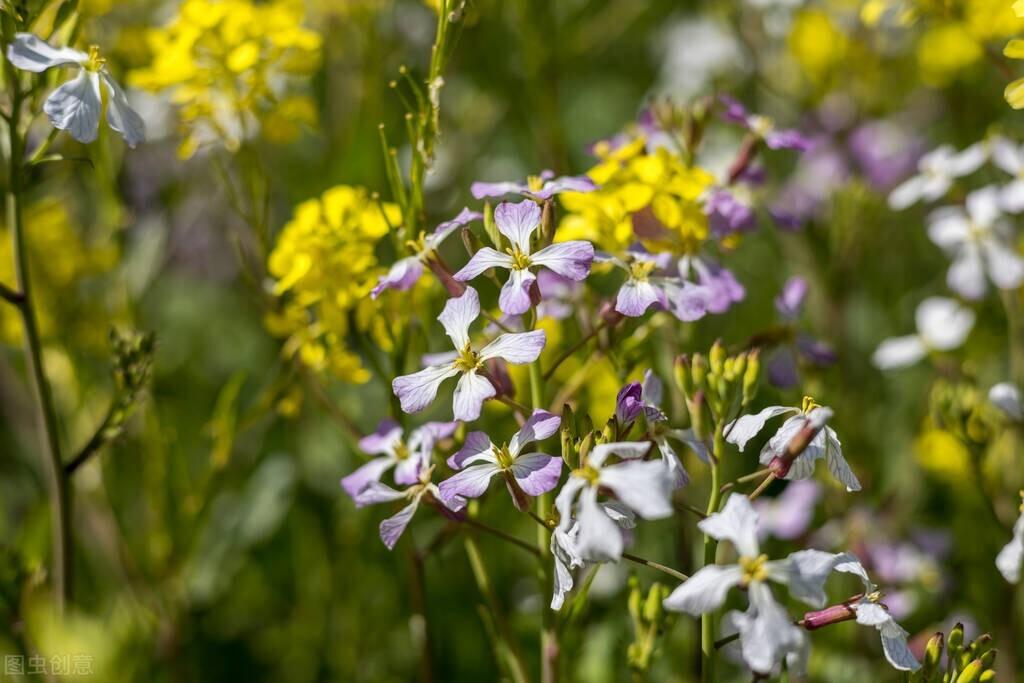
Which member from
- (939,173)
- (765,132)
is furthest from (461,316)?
(939,173)

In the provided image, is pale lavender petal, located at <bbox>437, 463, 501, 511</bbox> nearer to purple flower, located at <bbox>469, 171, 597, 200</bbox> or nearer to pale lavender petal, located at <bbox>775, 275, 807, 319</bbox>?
purple flower, located at <bbox>469, 171, 597, 200</bbox>

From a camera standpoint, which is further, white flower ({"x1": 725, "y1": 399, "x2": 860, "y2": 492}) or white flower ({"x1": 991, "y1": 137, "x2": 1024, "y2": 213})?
white flower ({"x1": 991, "y1": 137, "x2": 1024, "y2": 213})

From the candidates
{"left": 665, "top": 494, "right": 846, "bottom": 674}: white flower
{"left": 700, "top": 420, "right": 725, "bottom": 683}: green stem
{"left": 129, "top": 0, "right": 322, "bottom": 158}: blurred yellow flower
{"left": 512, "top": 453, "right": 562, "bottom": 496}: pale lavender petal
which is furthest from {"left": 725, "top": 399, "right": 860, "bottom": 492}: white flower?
{"left": 129, "top": 0, "right": 322, "bottom": 158}: blurred yellow flower

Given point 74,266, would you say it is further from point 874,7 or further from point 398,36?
point 874,7

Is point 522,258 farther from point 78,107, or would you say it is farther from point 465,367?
point 78,107

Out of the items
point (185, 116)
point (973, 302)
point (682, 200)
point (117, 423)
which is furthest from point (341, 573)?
point (973, 302)

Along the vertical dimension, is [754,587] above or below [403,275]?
below
